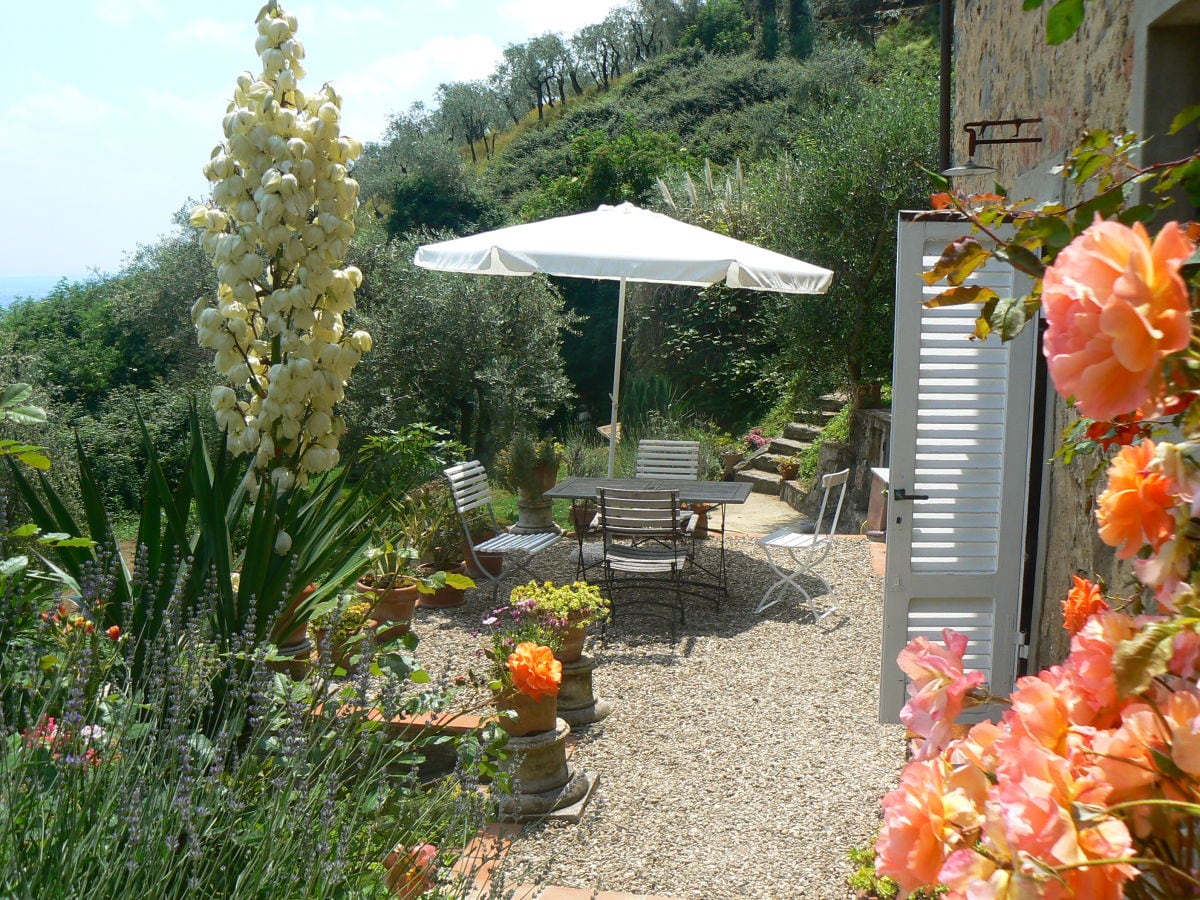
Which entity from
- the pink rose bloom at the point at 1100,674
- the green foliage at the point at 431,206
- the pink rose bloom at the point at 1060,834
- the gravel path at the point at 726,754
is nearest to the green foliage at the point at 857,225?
the gravel path at the point at 726,754

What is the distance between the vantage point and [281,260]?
104 inches

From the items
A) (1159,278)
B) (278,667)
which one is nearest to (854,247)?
(278,667)

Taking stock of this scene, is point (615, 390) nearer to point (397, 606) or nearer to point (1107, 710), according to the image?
point (397, 606)

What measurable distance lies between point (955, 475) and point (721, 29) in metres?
30.2

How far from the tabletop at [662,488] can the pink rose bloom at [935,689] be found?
5104 millimetres

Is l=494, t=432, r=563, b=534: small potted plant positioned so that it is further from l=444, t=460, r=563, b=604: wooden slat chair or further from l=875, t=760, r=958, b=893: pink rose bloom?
l=875, t=760, r=958, b=893: pink rose bloom

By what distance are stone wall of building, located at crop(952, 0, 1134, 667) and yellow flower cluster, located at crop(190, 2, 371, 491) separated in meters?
2.04

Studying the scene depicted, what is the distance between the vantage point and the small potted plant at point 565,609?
4367mm

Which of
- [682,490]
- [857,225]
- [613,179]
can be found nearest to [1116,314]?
[682,490]

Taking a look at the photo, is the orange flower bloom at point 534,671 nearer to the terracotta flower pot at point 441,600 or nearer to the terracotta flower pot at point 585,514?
the terracotta flower pot at point 441,600

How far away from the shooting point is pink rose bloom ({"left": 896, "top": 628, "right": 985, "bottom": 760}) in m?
0.86

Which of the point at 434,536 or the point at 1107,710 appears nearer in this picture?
the point at 1107,710

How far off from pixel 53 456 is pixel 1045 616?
333 inches

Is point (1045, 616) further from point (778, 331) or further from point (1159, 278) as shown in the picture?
point (778, 331)
